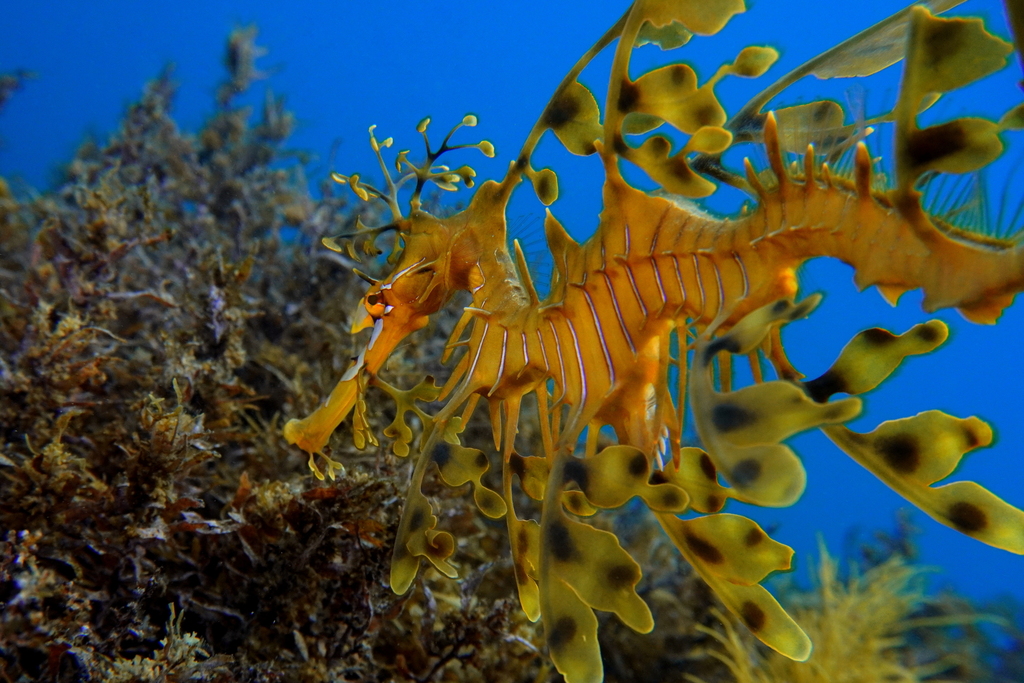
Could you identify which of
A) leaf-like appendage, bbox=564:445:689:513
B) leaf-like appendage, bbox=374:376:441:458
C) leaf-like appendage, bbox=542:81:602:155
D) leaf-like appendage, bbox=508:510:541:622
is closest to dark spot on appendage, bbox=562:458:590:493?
leaf-like appendage, bbox=564:445:689:513

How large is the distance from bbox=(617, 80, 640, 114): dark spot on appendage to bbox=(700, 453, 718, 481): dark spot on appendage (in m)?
0.60

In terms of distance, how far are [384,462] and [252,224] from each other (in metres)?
2.55

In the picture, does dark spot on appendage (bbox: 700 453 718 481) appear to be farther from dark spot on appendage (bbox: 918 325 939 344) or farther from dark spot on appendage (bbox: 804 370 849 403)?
dark spot on appendage (bbox: 918 325 939 344)

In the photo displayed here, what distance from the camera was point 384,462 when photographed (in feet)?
5.66

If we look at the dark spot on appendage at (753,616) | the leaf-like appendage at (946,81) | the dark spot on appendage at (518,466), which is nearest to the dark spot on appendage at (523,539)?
the dark spot on appendage at (518,466)

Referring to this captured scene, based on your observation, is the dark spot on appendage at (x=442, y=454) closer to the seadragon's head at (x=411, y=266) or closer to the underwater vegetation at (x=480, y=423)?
the underwater vegetation at (x=480, y=423)

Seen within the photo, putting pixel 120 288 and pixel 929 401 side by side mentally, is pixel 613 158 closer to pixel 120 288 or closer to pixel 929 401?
pixel 120 288

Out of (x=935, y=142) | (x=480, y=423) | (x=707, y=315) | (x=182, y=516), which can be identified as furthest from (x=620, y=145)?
(x=480, y=423)

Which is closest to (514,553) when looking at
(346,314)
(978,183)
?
(978,183)

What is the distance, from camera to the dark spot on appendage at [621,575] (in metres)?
0.88

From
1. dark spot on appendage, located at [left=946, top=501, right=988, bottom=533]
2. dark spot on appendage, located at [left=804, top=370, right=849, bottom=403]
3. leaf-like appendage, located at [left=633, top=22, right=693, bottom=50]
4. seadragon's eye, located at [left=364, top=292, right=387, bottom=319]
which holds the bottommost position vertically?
dark spot on appendage, located at [left=946, top=501, right=988, bottom=533]

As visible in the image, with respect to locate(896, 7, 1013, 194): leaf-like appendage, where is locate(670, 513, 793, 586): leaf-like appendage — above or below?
below

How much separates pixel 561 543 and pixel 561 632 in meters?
0.14

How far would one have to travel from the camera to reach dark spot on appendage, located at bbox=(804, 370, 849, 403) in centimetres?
82
